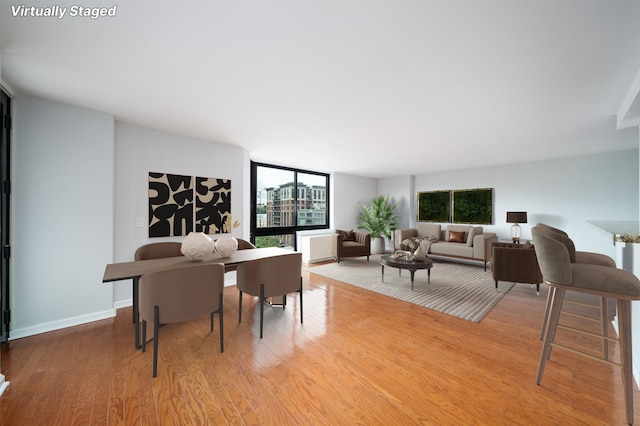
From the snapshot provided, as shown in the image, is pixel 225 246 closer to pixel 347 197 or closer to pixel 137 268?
pixel 137 268

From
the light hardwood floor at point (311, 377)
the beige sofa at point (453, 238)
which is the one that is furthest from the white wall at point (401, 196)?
the light hardwood floor at point (311, 377)

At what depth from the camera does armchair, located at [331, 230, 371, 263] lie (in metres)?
5.61

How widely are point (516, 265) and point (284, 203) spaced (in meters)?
4.72

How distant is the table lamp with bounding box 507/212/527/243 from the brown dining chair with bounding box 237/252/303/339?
525 centimetres

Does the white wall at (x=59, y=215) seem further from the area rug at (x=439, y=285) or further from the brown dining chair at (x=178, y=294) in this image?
the area rug at (x=439, y=285)

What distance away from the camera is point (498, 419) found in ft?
4.72

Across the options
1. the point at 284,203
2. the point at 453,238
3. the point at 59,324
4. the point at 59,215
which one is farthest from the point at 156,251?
the point at 453,238

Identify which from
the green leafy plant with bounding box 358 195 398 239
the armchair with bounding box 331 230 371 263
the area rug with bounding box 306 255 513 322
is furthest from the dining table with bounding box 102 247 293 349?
the green leafy plant with bounding box 358 195 398 239

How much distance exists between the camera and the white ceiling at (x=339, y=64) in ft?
4.63

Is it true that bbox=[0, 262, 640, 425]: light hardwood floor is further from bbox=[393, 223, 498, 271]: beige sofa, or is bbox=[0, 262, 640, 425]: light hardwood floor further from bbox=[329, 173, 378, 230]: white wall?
bbox=[329, 173, 378, 230]: white wall

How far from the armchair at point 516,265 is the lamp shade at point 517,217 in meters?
1.74

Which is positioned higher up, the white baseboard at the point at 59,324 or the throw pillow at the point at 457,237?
the throw pillow at the point at 457,237

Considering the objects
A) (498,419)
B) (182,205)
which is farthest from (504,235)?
(182,205)

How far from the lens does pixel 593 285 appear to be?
4.91 ft
